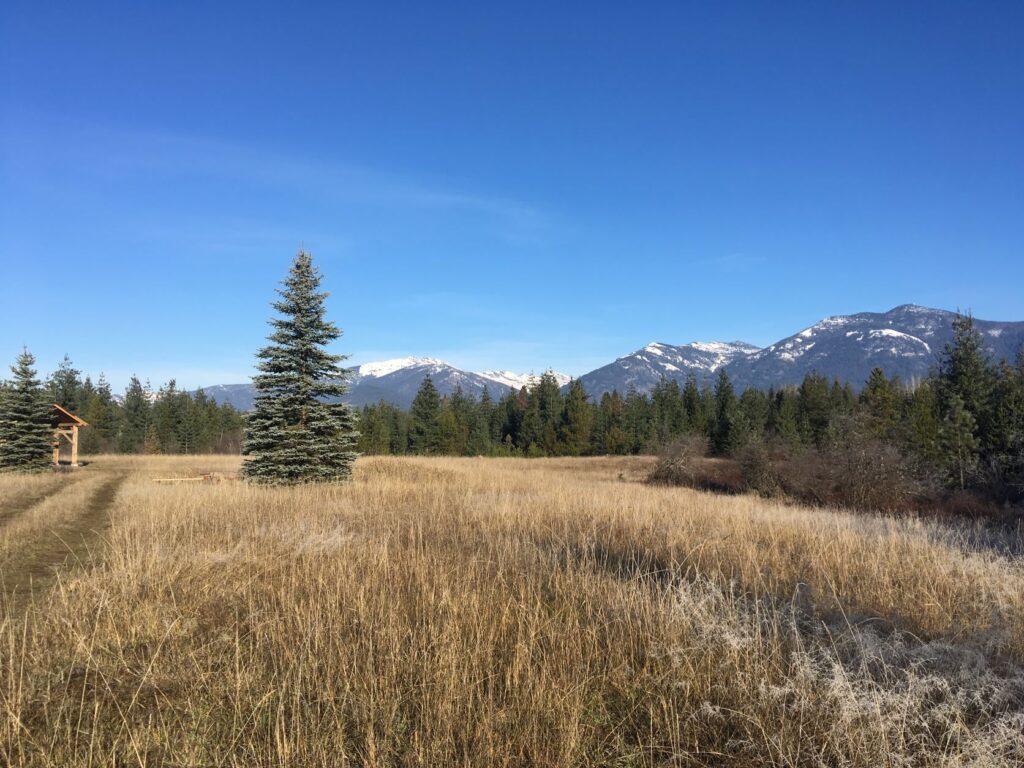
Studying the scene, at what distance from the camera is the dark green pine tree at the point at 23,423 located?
2602 cm

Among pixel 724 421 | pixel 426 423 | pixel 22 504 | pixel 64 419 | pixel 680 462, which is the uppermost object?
pixel 64 419

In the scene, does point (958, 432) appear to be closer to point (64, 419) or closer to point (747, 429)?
point (747, 429)

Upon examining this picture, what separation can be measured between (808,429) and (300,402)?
60.0 meters

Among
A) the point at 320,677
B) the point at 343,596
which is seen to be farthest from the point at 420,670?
the point at 343,596

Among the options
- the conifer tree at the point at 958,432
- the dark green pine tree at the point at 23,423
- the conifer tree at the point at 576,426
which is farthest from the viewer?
the conifer tree at the point at 576,426

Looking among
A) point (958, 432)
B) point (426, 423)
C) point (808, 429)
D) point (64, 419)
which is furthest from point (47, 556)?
point (808, 429)

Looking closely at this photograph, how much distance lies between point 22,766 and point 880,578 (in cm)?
713

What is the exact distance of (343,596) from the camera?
4.86 m

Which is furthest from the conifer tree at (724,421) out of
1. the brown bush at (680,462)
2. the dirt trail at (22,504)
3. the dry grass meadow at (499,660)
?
the dry grass meadow at (499,660)

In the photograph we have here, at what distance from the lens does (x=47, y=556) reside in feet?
24.4

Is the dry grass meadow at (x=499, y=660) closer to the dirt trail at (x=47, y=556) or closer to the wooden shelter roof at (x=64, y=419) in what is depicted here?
the dirt trail at (x=47, y=556)

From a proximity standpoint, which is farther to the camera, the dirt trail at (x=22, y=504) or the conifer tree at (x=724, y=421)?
the conifer tree at (x=724, y=421)

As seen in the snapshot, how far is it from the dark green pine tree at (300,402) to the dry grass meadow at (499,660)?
31.9ft

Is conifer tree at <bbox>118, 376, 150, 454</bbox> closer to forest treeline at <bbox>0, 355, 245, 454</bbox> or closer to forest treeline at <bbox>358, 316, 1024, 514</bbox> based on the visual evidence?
forest treeline at <bbox>0, 355, 245, 454</bbox>
